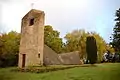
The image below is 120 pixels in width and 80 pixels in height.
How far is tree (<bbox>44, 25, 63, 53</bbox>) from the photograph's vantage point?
1540 inches

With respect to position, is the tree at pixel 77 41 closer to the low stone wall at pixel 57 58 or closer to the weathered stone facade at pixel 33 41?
the low stone wall at pixel 57 58

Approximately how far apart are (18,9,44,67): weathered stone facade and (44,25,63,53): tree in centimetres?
1263

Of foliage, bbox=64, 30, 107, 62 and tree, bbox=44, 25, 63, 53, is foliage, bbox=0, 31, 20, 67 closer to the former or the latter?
tree, bbox=44, 25, 63, 53

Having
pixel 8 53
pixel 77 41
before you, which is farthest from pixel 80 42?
pixel 8 53

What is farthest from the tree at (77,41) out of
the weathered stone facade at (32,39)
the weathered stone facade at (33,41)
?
the weathered stone facade at (32,39)

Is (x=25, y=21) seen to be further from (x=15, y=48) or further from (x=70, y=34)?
(x=70, y=34)

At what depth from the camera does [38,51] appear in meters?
24.5

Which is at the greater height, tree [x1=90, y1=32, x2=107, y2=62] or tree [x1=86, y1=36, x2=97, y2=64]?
tree [x1=90, y1=32, x2=107, y2=62]

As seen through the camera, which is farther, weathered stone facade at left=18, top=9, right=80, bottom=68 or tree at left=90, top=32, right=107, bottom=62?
tree at left=90, top=32, right=107, bottom=62

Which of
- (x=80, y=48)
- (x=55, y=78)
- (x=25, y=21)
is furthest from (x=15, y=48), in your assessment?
(x=55, y=78)

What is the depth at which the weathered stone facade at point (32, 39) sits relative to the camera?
963 inches

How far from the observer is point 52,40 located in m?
39.9

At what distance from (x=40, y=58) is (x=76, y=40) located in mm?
19080

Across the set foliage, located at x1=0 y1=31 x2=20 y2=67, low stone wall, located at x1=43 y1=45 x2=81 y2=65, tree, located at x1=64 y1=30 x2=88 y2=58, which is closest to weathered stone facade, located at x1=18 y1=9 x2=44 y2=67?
low stone wall, located at x1=43 y1=45 x2=81 y2=65
